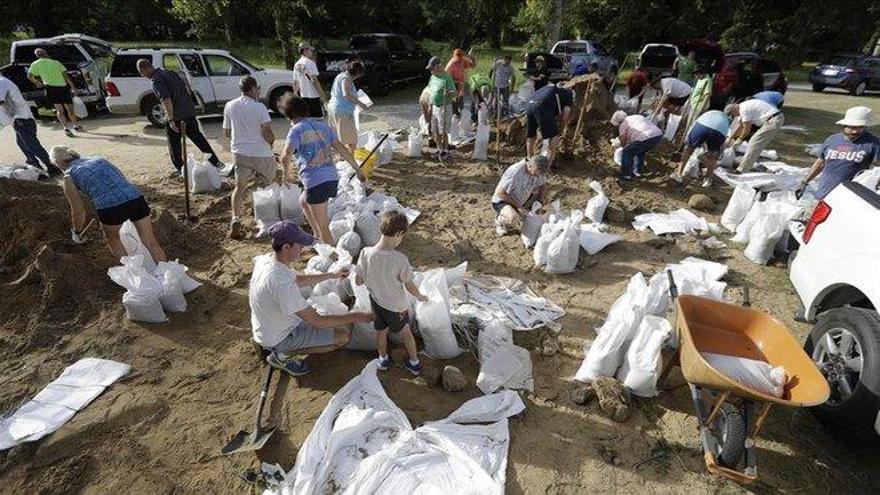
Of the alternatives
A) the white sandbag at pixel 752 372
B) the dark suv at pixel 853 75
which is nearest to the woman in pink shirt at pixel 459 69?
the white sandbag at pixel 752 372

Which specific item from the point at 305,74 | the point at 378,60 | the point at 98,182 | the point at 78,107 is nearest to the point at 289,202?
the point at 98,182

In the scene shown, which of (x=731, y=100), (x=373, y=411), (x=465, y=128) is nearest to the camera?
(x=373, y=411)

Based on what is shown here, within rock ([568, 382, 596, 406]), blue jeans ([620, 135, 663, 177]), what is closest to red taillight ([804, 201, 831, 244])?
rock ([568, 382, 596, 406])

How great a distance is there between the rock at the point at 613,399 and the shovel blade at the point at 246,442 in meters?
2.13

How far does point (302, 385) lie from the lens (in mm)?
3262

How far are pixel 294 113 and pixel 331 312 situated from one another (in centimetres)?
192

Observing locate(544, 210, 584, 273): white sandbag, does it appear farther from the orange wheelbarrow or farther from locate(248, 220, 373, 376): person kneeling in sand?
locate(248, 220, 373, 376): person kneeling in sand

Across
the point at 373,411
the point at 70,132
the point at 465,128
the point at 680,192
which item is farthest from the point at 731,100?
the point at 70,132

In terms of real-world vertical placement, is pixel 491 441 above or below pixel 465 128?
below

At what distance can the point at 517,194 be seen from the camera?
518 centimetres

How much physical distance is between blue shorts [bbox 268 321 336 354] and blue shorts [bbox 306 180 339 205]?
159 centimetres

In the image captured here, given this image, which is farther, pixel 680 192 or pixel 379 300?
pixel 680 192

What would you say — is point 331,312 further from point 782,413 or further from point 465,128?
point 465,128

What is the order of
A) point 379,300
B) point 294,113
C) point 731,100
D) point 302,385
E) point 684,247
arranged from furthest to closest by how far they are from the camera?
point 731,100, point 684,247, point 294,113, point 302,385, point 379,300
